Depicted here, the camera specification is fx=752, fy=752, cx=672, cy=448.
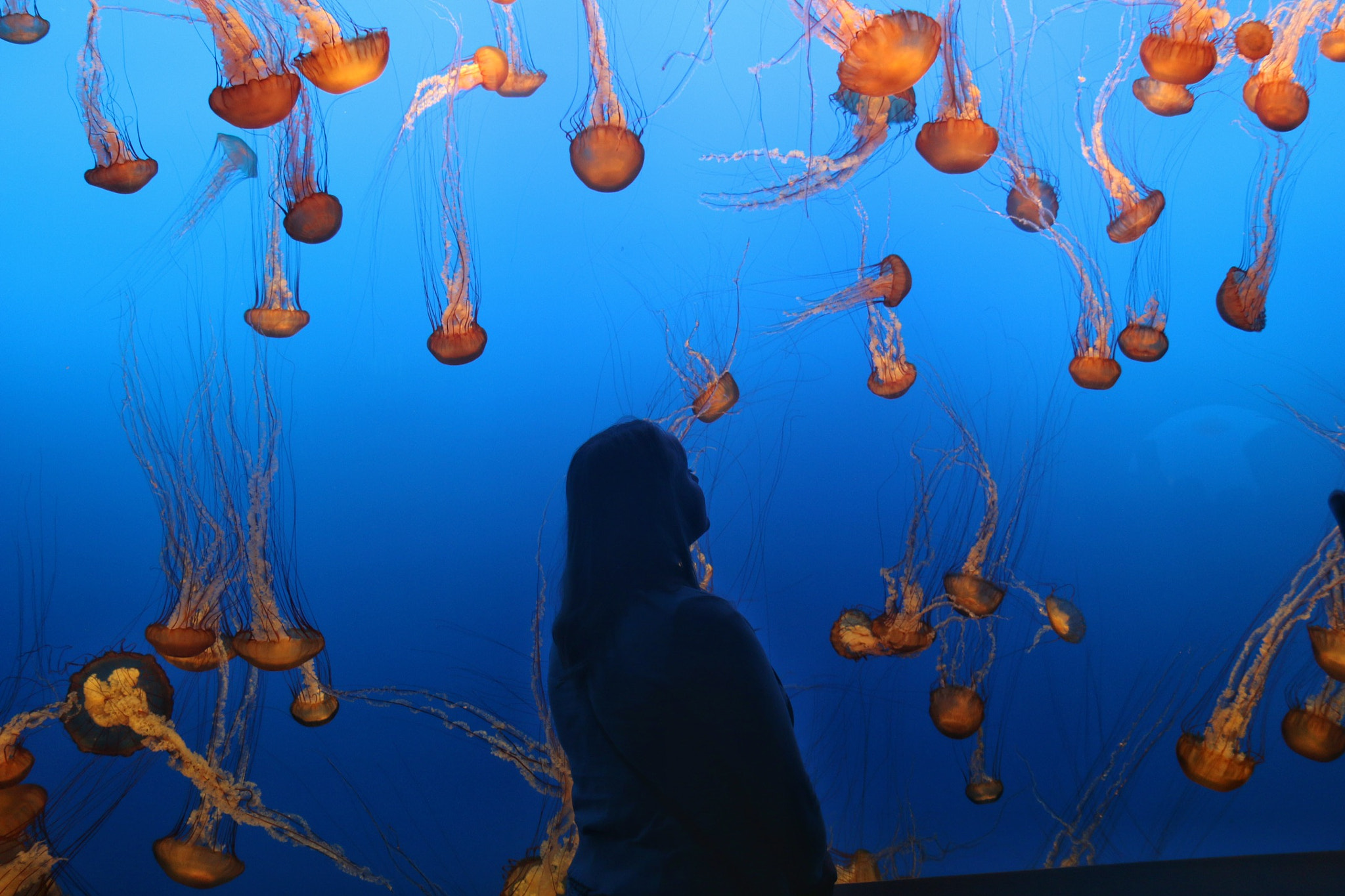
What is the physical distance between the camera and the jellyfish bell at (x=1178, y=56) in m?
2.12

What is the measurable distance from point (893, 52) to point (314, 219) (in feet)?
5.31

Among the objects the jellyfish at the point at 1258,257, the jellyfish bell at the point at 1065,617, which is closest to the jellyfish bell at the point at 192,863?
the jellyfish bell at the point at 1065,617

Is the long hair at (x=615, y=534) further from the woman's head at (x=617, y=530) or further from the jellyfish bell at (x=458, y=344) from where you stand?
the jellyfish bell at (x=458, y=344)

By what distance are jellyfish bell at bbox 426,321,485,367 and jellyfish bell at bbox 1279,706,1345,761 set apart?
2607 mm

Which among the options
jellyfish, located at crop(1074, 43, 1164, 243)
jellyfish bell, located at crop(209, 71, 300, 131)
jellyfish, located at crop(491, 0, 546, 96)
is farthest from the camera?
jellyfish, located at crop(1074, 43, 1164, 243)

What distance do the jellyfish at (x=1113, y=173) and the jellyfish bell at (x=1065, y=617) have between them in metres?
1.08

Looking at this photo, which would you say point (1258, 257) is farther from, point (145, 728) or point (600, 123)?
point (145, 728)

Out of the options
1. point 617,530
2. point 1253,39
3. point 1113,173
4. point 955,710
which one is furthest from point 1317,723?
point 617,530

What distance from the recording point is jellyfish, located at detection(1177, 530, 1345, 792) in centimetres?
223

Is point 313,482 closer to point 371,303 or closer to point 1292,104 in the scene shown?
point 371,303

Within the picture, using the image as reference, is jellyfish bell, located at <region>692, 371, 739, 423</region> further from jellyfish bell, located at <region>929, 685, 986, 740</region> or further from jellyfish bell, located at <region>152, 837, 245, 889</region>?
jellyfish bell, located at <region>152, 837, 245, 889</region>

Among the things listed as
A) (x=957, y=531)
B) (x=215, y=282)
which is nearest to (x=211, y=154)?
(x=215, y=282)

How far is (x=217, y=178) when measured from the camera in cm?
200

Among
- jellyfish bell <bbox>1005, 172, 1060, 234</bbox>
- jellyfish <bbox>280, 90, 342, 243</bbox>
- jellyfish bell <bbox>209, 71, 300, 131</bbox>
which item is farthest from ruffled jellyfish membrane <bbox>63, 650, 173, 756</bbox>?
jellyfish bell <bbox>1005, 172, 1060, 234</bbox>
